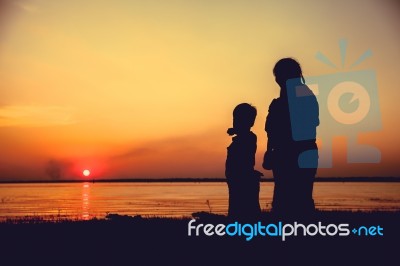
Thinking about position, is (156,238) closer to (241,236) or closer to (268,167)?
(241,236)

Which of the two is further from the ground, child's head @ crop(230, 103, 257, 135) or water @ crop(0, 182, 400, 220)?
child's head @ crop(230, 103, 257, 135)

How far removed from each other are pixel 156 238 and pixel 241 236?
6.70 feet

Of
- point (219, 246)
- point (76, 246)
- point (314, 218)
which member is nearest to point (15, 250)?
point (76, 246)

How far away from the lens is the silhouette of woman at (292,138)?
625cm

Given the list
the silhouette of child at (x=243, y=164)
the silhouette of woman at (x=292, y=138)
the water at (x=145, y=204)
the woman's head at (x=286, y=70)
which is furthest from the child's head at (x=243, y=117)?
the water at (x=145, y=204)

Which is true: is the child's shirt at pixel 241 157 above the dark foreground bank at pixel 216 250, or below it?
above

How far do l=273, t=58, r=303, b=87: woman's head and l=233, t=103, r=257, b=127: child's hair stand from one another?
619 millimetres

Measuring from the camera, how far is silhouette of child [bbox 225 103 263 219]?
6.13 meters

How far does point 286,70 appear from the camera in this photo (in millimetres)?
6230

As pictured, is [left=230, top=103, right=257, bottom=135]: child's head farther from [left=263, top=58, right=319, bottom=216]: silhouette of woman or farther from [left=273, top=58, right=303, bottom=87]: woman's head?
[left=273, top=58, right=303, bottom=87]: woman's head

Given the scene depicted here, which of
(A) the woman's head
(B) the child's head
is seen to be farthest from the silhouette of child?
(A) the woman's head

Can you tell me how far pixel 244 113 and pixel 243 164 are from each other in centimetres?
72

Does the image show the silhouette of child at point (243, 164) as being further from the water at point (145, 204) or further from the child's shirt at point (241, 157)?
the water at point (145, 204)

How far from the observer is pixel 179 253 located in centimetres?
646
